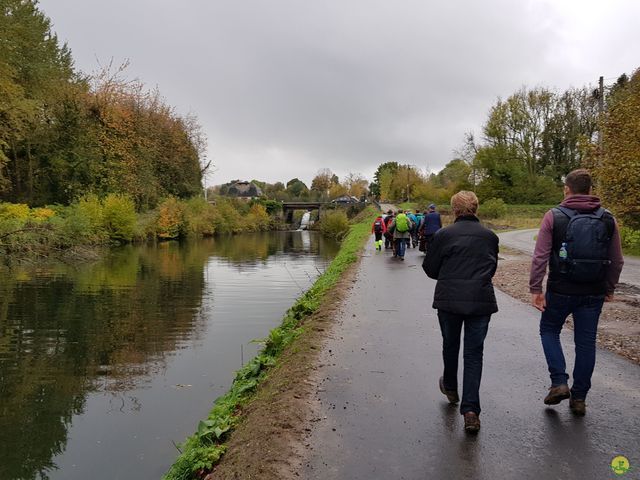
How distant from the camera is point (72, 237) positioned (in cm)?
2962

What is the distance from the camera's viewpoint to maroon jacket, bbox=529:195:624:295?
4.12m

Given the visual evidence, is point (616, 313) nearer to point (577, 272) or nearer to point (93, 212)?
point (577, 272)

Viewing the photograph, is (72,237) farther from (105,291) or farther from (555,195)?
(555,195)

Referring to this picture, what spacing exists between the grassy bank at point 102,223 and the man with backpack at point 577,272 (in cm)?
2494

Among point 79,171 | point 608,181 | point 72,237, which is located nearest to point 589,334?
point 608,181

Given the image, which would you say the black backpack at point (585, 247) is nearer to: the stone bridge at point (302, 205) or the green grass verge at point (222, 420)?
the green grass verge at point (222, 420)

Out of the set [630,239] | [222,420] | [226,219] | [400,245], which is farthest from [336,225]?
[222,420]

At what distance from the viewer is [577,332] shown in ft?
13.9

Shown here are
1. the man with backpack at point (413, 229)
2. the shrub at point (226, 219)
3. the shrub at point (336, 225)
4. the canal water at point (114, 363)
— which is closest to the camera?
the canal water at point (114, 363)

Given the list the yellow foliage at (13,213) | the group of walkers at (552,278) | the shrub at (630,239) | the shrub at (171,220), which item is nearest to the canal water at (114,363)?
the group of walkers at (552,278)

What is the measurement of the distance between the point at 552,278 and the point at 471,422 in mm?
1478

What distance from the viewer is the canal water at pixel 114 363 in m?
5.73

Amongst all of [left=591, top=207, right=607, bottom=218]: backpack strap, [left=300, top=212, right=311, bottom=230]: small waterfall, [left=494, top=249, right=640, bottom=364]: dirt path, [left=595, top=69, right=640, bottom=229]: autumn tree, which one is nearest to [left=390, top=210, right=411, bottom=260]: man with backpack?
[left=494, top=249, right=640, bottom=364]: dirt path

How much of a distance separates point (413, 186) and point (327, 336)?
74052mm
